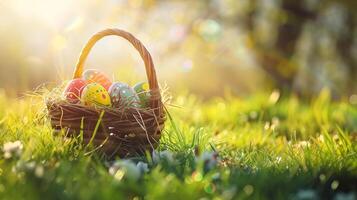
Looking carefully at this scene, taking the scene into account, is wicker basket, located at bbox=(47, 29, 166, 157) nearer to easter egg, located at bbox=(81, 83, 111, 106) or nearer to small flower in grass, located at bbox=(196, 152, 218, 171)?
easter egg, located at bbox=(81, 83, 111, 106)

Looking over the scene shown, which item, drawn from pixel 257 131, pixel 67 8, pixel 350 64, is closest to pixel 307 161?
pixel 257 131

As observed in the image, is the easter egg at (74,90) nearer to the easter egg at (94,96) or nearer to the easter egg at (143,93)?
the easter egg at (94,96)

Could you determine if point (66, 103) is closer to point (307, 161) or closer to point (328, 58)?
point (307, 161)

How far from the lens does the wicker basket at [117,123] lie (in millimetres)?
2811

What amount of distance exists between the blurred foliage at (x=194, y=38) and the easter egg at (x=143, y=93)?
388 cm

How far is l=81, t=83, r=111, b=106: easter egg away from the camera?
2891 mm

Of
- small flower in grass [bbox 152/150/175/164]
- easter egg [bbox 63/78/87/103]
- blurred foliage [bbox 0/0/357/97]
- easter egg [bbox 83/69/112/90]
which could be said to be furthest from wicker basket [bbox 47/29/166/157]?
blurred foliage [bbox 0/0/357/97]

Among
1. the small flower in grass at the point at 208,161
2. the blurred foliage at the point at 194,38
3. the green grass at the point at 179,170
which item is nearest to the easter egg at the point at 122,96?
the green grass at the point at 179,170

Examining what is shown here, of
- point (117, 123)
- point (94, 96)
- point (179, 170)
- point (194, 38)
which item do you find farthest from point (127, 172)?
point (194, 38)

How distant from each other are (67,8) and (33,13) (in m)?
0.68

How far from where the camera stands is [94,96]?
2.89m

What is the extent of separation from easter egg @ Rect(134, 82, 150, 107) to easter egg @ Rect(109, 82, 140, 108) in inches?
2.4

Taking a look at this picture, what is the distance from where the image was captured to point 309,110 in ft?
17.6

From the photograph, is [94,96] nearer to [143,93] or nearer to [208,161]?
[143,93]
